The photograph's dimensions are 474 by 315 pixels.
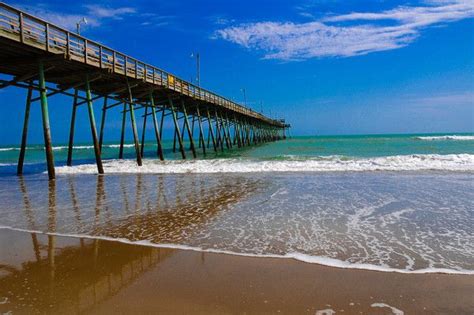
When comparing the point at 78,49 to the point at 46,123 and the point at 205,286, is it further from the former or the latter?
the point at 205,286

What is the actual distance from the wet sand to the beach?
0.4 inches

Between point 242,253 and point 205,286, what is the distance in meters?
1.06

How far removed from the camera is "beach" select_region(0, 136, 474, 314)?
2963 millimetres

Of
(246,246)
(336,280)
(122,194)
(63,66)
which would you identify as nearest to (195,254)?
(246,246)

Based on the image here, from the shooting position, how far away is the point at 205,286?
328 centimetres

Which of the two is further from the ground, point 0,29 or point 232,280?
point 0,29

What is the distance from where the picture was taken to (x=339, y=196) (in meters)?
8.35

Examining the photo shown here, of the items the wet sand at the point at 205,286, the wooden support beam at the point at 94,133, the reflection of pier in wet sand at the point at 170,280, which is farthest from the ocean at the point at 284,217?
the wooden support beam at the point at 94,133

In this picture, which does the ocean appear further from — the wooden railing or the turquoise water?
the turquoise water

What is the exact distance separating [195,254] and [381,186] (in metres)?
7.23

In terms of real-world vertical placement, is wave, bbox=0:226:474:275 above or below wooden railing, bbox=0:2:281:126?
below

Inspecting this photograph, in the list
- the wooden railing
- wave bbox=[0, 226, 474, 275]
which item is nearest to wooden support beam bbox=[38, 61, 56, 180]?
the wooden railing

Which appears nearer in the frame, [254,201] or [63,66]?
[254,201]

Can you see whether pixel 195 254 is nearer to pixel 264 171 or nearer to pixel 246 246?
pixel 246 246
